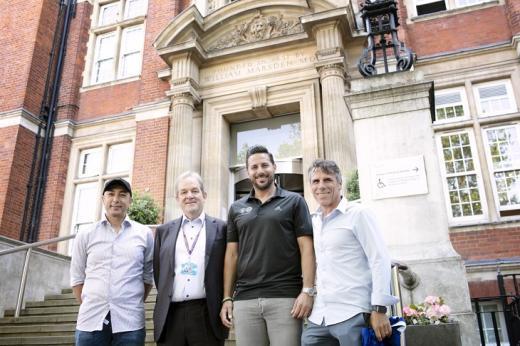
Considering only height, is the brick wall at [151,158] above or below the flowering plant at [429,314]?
above

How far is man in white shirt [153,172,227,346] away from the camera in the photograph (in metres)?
2.78

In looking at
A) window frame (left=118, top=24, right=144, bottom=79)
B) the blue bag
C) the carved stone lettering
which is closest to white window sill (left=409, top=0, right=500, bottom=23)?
the carved stone lettering

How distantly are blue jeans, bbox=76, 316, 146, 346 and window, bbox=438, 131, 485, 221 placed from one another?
285 inches

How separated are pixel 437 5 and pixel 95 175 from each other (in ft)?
30.7

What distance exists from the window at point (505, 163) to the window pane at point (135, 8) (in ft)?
31.8

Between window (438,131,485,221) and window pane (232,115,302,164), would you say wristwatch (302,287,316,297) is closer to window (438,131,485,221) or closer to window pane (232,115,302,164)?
window (438,131,485,221)

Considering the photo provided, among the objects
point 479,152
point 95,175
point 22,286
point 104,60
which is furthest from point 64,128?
point 479,152

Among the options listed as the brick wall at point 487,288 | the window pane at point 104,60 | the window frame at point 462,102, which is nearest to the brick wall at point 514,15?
the window frame at point 462,102

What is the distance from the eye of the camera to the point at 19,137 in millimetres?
11469

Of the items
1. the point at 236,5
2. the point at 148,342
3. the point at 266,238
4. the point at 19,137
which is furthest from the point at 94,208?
the point at 266,238

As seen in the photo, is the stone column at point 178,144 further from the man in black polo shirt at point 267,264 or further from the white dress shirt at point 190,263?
the man in black polo shirt at point 267,264

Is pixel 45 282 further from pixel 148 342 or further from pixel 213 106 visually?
pixel 213 106

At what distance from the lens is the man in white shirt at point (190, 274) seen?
278cm

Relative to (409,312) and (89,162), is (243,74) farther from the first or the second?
(409,312)
